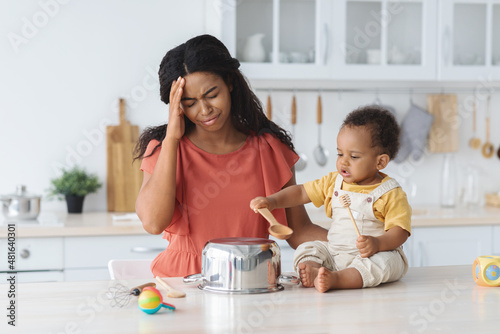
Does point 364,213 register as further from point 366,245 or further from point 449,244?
point 449,244

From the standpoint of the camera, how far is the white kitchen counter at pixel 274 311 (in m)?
1.03

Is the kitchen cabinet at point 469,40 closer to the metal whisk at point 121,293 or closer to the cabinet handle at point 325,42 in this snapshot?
the cabinet handle at point 325,42

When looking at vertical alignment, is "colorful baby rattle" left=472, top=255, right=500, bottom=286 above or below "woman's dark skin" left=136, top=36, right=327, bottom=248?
below

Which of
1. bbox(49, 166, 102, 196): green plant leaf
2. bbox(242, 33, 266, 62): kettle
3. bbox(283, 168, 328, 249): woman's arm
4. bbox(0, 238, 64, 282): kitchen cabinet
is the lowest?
bbox(0, 238, 64, 282): kitchen cabinet

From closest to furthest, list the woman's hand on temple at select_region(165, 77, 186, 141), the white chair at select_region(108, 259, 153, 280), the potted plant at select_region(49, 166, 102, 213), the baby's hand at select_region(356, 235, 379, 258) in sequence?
the baby's hand at select_region(356, 235, 379, 258) → the woman's hand on temple at select_region(165, 77, 186, 141) → the white chair at select_region(108, 259, 153, 280) → the potted plant at select_region(49, 166, 102, 213)

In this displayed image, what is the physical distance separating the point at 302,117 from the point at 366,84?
40 centimetres

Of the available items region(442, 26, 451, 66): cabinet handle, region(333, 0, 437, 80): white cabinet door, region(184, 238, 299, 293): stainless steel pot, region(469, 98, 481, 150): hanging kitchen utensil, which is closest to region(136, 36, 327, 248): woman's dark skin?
region(184, 238, 299, 293): stainless steel pot

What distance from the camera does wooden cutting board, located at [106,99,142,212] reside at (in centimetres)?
313

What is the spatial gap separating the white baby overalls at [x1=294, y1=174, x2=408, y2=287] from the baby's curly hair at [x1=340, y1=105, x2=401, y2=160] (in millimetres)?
80

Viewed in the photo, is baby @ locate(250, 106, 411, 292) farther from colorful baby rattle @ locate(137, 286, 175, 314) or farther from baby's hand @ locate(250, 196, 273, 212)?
colorful baby rattle @ locate(137, 286, 175, 314)

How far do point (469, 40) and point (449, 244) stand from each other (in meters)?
1.05

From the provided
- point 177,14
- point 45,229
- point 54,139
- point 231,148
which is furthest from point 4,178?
point 231,148

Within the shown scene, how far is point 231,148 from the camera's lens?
1.73m

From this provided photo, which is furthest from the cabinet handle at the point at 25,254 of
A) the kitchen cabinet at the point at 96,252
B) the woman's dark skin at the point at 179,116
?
the woman's dark skin at the point at 179,116
